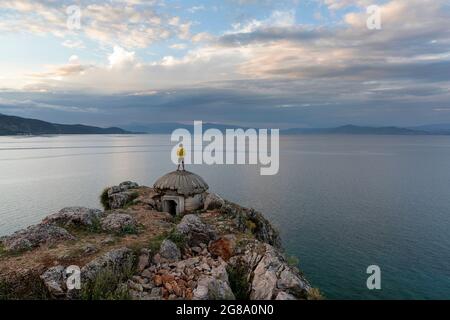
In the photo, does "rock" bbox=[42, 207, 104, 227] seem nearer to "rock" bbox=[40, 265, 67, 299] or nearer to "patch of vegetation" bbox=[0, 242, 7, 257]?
"patch of vegetation" bbox=[0, 242, 7, 257]

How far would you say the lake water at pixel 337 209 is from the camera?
38.6 meters

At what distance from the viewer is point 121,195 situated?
123ft

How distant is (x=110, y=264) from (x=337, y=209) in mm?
55196

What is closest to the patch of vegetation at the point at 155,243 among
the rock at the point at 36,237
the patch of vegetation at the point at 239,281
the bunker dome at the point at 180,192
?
the patch of vegetation at the point at 239,281

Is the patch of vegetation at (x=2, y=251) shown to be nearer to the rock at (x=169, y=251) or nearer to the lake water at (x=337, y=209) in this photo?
the rock at (x=169, y=251)

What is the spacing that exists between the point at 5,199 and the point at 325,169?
10134 centimetres

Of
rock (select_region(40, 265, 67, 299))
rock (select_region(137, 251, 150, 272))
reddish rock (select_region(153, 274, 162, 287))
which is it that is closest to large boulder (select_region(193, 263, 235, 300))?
reddish rock (select_region(153, 274, 162, 287))

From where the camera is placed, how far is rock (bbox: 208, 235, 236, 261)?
68.3 feet

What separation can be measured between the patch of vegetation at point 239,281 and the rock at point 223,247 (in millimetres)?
1295

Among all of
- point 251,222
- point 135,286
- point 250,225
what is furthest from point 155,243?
point 251,222

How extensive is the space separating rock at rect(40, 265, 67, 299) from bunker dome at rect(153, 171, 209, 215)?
16573 millimetres

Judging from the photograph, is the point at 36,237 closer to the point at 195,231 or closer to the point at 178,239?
the point at 178,239
